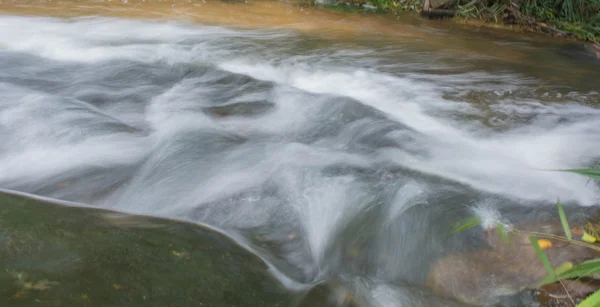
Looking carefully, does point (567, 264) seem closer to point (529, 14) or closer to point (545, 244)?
point (545, 244)

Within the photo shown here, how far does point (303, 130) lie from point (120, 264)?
188 centimetres

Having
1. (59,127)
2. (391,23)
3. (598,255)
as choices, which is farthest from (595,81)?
(59,127)

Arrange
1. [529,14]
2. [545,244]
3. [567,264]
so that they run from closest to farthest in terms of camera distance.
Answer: [567,264] < [545,244] < [529,14]

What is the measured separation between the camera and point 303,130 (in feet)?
12.4

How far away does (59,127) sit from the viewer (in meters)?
3.60

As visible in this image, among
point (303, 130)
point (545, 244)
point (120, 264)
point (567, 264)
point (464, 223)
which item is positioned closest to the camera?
point (120, 264)

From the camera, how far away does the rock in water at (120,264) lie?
1982mm

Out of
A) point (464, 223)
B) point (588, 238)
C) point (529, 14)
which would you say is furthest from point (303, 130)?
point (529, 14)

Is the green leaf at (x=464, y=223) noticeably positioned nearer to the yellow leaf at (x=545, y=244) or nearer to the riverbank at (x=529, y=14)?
the yellow leaf at (x=545, y=244)

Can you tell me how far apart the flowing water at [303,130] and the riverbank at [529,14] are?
590 mm

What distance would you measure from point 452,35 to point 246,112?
3.53 metres

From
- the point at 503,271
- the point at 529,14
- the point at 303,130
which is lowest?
the point at 503,271

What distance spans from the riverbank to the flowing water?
0.59 m

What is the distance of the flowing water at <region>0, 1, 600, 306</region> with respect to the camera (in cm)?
267
